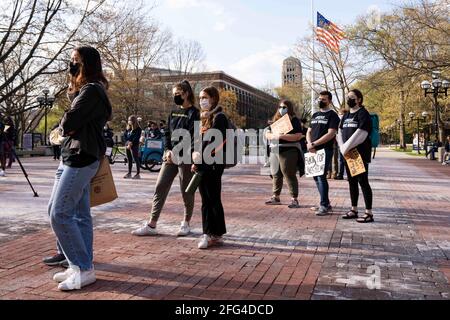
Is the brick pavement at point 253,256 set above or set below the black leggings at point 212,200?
below

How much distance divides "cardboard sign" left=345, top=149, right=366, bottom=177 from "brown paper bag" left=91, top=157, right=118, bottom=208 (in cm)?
379

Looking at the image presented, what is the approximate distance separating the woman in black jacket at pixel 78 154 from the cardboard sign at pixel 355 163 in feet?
13.1

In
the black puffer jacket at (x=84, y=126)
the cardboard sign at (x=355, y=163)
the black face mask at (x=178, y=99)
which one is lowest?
the cardboard sign at (x=355, y=163)

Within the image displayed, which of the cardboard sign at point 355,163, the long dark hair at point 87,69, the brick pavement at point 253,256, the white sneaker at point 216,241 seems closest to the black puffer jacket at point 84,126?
the long dark hair at point 87,69

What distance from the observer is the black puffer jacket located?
3418 millimetres

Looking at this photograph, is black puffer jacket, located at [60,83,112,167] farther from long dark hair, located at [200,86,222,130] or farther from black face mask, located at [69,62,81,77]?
long dark hair, located at [200,86,222,130]

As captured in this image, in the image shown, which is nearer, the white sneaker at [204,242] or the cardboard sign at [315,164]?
the white sneaker at [204,242]

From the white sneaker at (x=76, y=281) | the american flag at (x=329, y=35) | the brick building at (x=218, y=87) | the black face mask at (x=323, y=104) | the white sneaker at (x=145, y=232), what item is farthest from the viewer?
the brick building at (x=218, y=87)

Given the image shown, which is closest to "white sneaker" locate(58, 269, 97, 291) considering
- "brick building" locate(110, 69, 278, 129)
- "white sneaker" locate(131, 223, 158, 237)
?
"white sneaker" locate(131, 223, 158, 237)

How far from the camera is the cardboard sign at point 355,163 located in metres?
6.38

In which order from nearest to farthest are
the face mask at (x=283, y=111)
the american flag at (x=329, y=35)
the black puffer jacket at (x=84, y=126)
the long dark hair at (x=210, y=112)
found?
the black puffer jacket at (x=84, y=126)
the long dark hair at (x=210, y=112)
the face mask at (x=283, y=111)
the american flag at (x=329, y=35)

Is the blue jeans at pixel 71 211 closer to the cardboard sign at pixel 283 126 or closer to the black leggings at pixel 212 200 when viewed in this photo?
the black leggings at pixel 212 200

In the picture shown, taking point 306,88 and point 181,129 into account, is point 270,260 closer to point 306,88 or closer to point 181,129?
point 181,129
